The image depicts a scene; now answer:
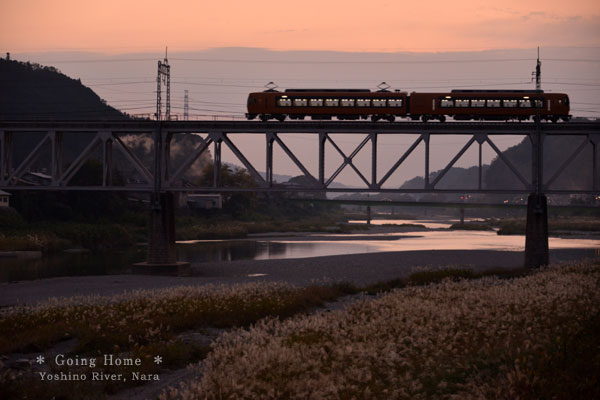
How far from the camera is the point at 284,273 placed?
45781mm

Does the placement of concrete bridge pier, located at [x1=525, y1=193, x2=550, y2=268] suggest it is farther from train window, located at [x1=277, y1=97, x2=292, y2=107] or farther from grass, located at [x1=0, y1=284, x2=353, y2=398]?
grass, located at [x1=0, y1=284, x2=353, y2=398]

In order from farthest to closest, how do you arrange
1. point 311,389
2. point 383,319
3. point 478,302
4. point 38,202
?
1. point 38,202
2. point 478,302
3. point 383,319
4. point 311,389

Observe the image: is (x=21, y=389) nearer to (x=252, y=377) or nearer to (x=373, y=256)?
(x=252, y=377)

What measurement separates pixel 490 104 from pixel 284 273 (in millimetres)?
19857

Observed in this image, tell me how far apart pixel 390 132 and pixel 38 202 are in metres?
57.5

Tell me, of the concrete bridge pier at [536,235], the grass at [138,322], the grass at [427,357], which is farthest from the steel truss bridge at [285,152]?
the grass at [427,357]

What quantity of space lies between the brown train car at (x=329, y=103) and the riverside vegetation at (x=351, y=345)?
25597mm

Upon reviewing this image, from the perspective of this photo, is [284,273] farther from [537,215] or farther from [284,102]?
[537,215]

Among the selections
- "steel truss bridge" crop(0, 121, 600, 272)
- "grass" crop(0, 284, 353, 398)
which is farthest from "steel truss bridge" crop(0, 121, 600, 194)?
"grass" crop(0, 284, 353, 398)

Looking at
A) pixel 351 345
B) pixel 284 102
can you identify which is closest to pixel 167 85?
pixel 284 102

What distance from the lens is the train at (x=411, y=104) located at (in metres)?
47.0

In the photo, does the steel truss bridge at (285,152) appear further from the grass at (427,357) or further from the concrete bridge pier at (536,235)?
the grass at (427,357)

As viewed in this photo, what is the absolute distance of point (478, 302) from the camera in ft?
65.5

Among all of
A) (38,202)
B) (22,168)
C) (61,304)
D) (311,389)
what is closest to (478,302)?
(311,389)
